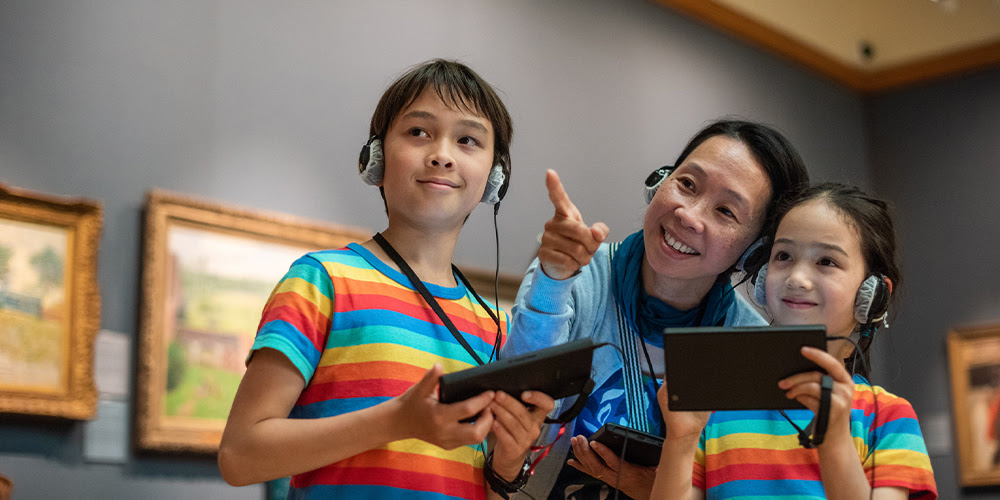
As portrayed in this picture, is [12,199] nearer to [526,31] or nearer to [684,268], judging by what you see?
[684,268]

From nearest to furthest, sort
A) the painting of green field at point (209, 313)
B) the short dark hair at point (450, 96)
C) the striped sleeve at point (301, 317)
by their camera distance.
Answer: the striped sleeve at point (301, 317) < the short dark hair at point (450, 96) < the painting of green field at point (209, 313)

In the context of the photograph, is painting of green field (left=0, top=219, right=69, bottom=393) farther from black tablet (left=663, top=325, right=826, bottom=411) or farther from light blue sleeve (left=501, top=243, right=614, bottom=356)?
black tablet (left=663, top=325, right=826, bottom=411)

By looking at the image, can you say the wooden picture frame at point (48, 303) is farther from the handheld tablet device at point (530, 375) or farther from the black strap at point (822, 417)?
the black strap at point (822, 417)

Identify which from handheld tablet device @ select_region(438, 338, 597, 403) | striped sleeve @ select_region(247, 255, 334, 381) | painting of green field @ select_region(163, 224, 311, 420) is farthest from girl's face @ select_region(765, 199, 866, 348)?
painting of green field @ select_region(163, 224, 311, 420)

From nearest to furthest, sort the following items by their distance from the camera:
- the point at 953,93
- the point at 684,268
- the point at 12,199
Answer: the point at 684,268, the point at 12,199, the point at 953,93

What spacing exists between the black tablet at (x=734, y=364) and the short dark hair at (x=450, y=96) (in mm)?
713

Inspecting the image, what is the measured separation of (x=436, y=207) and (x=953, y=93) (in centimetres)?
663

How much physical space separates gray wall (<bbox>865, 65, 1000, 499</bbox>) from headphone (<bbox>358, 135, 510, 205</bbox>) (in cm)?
563

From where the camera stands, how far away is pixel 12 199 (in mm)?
3543

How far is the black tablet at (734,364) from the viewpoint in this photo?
5.49 feet

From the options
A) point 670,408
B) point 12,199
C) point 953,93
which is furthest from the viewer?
point 953,93

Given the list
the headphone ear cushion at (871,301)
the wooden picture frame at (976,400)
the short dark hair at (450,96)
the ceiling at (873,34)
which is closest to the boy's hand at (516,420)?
the short dark hair at (450,96)

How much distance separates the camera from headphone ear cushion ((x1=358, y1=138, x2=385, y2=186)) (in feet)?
6.93

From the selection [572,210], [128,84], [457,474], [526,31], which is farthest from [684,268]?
[526,31]
